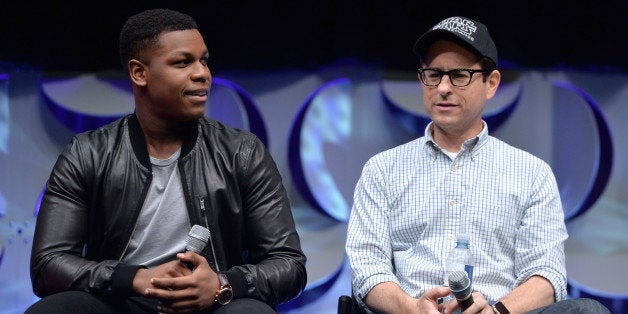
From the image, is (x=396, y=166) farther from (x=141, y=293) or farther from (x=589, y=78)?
(x=589, y=78)

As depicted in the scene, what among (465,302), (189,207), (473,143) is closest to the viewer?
(465,302)

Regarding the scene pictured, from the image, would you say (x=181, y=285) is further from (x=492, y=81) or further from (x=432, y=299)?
(x=492, y=81)

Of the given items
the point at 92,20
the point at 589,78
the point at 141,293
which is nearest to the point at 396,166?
the point at 141,293

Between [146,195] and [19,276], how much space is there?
5.42 ft

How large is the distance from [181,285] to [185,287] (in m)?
0.02

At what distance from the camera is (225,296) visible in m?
2.81

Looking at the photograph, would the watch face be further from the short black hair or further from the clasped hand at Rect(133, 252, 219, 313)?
the short black hair

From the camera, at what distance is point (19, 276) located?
4.41 m

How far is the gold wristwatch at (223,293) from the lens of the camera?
2.80 metres

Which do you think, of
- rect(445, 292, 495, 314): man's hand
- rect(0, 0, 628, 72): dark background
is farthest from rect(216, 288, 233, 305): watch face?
rect(0, 0, 628, 72): dark background

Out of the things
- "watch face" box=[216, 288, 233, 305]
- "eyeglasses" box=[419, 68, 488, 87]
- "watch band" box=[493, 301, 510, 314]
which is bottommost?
"watch band" box=[493, 301, 510, 314]

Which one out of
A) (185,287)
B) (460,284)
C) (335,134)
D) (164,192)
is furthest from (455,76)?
(335,134)

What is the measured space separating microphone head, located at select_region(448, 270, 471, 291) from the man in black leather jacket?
2.09ft

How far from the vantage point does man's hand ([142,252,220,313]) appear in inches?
107
